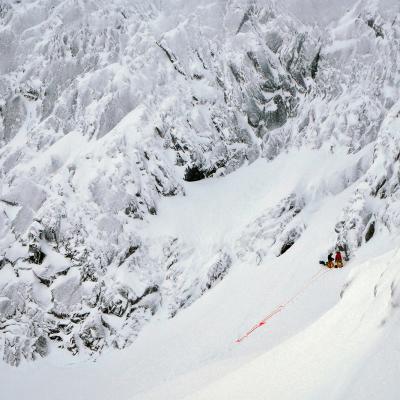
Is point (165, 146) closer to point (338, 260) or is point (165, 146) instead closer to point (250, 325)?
point (250, 325)

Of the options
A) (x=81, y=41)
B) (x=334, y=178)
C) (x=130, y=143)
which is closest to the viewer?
(x=334, y=178)

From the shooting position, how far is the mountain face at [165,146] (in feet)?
106

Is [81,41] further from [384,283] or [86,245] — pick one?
[384,283]

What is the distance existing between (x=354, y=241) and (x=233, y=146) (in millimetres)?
16272

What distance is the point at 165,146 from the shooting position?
119 ft

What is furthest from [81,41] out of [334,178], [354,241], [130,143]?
[354,241]

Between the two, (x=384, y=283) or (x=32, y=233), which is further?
(x=32, y=233)

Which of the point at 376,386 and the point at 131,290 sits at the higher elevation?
the point at 376,386

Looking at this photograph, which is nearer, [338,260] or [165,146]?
[338,260]

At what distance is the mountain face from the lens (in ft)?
106

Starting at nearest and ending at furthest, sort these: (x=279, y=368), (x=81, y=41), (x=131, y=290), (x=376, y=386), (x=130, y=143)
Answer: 1. (x=376, y=386)
2. (x=279, y=368)
3. (x=131, y=290)
4. (x=130, y=143)
5. (x=81, y=41)

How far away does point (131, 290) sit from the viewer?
33375mm

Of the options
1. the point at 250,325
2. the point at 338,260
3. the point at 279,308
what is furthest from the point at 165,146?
the point at 279,308

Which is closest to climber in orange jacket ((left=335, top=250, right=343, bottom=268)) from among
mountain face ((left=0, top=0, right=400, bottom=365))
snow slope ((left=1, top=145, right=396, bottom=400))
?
snow slope ((left=1, top=145, right=396, bottom=400))
